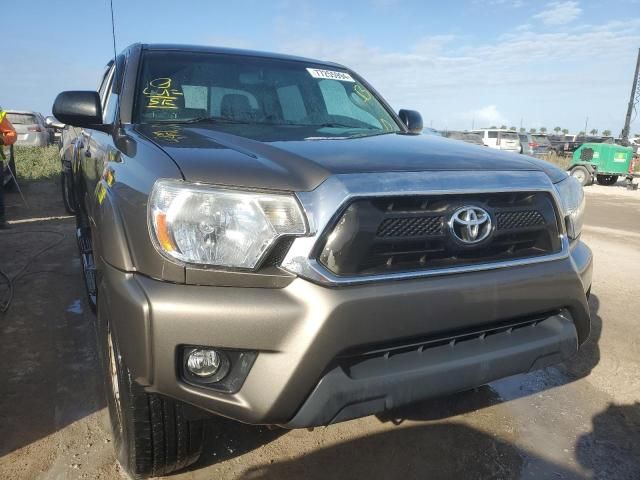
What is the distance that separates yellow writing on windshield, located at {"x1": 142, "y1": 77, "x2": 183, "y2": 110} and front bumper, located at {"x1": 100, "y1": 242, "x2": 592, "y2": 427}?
4.07 feet

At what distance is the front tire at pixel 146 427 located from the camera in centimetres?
186

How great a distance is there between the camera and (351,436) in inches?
100

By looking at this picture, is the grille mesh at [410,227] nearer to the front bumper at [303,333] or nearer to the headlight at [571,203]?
the front bumper at [303,333]

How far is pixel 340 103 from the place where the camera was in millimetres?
3369

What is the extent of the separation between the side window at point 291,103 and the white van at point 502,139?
67.8 feet

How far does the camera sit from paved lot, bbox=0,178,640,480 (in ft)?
7.54

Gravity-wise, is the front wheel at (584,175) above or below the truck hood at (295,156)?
below

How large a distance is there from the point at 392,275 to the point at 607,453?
158 centimetres

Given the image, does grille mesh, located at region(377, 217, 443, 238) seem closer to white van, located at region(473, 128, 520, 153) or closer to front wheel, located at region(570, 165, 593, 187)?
front wheel, located at region(570, 165, 593, 187)

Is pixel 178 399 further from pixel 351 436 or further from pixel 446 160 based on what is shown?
pixel 446 160

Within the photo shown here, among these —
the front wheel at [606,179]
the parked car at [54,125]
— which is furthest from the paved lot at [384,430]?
the front wheel at [606,179]

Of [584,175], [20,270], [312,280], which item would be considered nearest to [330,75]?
[312,280]

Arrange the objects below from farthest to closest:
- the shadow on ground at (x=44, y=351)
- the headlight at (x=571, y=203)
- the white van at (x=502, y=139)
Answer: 1. the white van at (x=502, y=139)
2. the shadow on ground at (x=44, y=351)
3. the headlight at (x=571, y=203)

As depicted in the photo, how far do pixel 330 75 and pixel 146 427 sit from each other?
2.55m
